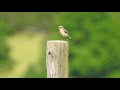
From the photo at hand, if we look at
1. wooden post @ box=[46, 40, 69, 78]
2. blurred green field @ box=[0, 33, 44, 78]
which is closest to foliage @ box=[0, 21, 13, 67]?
blurred green field @ box=[0, 33, 44, 78]

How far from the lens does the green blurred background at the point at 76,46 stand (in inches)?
1640

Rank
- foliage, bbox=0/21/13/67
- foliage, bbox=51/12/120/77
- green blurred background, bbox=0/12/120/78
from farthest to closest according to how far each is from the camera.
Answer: foliage, bbox=0/21/13/67 < foliage, bbox=51/12/120/77 < green blurred background, bbox=0/12/120/78

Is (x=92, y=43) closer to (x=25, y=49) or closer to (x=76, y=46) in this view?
(x=76, y=46)

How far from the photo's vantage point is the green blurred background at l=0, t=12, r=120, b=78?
1640 inches

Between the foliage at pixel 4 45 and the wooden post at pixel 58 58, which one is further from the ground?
the foliage at pixel 4 45

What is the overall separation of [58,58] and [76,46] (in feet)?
118

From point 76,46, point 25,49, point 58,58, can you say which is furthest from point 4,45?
point 58,58

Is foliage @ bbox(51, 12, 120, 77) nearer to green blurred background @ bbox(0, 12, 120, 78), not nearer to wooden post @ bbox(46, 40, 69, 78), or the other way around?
green blurred background @ bbox(0, 12, 120, 78)

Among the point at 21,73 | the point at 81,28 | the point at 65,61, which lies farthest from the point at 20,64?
the point at 65,61

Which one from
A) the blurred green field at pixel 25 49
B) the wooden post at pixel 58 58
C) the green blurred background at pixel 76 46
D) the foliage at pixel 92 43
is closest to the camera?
the wooden post at pixel 58 58

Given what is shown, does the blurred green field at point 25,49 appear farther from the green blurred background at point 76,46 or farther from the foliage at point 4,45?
the foliage at point 4,45

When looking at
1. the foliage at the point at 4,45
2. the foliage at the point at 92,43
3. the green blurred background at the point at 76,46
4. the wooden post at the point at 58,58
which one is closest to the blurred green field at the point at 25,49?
the green blurred background at the point at 76,46

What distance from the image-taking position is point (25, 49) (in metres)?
44.0

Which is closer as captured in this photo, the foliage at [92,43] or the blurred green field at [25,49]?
the foliage at [92,43]
